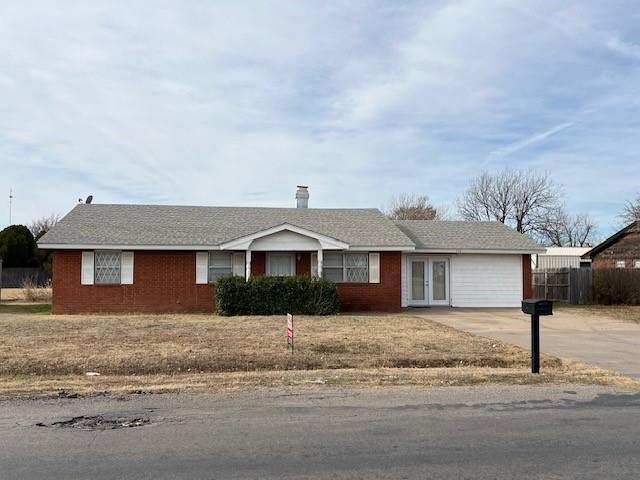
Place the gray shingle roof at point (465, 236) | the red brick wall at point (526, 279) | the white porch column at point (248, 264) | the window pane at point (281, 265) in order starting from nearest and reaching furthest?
the white porch column at point (248, 264)
the window pane at point (281, 265)
the gray shingle roof at point (465, 236)
the red brick wall at point (526, 279)

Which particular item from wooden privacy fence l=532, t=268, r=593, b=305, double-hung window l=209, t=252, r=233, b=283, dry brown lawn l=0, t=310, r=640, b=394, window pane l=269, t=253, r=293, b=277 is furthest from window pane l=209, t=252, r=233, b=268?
wooden privacy fence l=532, t=268, r=593, b=305

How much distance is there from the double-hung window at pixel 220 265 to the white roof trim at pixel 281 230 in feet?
3.08

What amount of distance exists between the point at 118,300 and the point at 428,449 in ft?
57.5

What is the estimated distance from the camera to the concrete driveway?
1142 centimetres

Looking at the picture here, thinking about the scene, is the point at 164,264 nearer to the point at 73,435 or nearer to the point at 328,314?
the point at 328,314

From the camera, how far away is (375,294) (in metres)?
22.2

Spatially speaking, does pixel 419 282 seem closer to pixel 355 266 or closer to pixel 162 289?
pixel 355 266

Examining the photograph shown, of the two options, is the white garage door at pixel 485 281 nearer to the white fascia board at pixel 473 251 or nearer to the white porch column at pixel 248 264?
the white fascia board at pixel 473 251

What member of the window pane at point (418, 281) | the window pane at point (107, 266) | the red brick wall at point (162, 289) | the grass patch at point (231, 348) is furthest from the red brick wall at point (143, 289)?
the window pane at point (418, 281)

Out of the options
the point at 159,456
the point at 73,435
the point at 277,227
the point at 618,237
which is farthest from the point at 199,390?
the point at 618,237

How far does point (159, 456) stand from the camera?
17.8 feet

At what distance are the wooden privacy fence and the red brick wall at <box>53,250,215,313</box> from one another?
16.2m

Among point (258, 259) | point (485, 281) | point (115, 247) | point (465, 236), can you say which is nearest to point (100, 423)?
point (115, 247)

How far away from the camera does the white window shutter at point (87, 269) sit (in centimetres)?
2119
